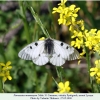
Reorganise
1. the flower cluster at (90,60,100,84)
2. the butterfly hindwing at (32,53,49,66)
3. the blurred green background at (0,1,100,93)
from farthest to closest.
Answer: the blurred green background at (0,1,100,93) < the butterfly hindwing at (32,53,49,66) < the flower cluster at (90,60,100,84)

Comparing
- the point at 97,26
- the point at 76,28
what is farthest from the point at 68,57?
the point at 97,26

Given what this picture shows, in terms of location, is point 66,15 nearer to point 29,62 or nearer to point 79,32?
point 79,32

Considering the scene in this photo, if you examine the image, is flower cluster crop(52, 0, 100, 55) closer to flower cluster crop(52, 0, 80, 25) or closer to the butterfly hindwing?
flower cluster crop(52, 0, 80, 25)

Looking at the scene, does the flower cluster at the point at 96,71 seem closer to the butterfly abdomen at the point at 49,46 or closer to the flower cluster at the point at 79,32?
the flower cluster at the point at 79,32

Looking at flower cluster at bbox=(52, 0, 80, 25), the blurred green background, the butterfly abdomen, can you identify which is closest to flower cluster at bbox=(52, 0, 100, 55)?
flower cluster at bbox=(52, 0, 80, 25)

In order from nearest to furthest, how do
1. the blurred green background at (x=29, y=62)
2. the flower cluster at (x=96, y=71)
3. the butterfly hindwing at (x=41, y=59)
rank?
1. the flower cluster at (x=96, y=71)
2. the butterfly hindwing at (x=41, y=59)
3. the blurred green background at (x=29, y=62)

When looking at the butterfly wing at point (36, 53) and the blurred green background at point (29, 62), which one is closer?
the butterfly wing at point (36, 53)

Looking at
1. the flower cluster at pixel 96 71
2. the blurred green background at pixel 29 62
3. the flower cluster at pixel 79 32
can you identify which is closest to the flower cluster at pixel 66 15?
the flower cluster at pixel 79 32

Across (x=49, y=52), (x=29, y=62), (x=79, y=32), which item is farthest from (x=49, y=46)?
(x=29, y=62)

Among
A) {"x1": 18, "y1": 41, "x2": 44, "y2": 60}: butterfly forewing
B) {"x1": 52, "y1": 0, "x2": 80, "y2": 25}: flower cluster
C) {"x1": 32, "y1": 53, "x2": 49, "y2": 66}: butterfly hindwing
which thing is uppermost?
{"x1": 52, "y1": 0, "x2": 80, "y2": 25}: flower cluster

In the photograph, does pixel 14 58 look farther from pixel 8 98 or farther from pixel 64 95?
pixel 64 95
